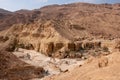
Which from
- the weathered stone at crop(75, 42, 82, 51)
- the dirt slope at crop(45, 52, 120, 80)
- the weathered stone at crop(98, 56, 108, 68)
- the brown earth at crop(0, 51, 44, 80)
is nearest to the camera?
the dirt slope at crop(45, 52, 120, 80)

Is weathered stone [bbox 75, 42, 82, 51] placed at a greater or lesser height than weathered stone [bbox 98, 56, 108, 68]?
lesser

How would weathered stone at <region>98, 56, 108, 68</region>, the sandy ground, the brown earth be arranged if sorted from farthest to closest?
1. the sandy ground
2. the brown earth
3. weathered stone at <region>98, 56, 108, 68</region>

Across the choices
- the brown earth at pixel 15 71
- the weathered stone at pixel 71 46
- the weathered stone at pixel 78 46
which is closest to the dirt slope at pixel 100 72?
the brown earth at pixel 15 71

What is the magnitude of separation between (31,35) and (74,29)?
31.6 ft

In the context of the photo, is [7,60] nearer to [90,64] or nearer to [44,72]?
[44,72]

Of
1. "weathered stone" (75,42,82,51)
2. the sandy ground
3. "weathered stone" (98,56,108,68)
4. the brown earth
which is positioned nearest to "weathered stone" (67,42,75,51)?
"weathered stone" (75,42,82,51)

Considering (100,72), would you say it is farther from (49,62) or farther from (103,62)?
(49,62)

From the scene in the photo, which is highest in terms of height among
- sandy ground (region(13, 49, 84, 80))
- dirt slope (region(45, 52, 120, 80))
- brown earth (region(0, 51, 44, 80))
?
dirt slope (region(45, 52, 120, 80))

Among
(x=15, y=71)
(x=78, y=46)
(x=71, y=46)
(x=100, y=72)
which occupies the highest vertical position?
(x=100, y=72)

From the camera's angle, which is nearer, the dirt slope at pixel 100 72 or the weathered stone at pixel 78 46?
the dirt slope at pixel 100 72

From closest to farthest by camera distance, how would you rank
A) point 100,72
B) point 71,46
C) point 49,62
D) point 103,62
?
point 100,72 → point 103,62 → point 49,62 → point 71,46

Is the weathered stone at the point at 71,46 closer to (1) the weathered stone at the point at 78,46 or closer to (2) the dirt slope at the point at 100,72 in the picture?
(1) the weathered stone at the point at 78,46

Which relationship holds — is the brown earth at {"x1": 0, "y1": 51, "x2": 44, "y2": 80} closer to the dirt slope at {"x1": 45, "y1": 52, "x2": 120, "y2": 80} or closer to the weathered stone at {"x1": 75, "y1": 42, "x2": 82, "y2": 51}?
the dirt slope at {"x1": 45, "y1": 52, "x2": 120, "y2": 80}

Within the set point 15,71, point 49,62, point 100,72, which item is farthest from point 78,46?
point 100,72
